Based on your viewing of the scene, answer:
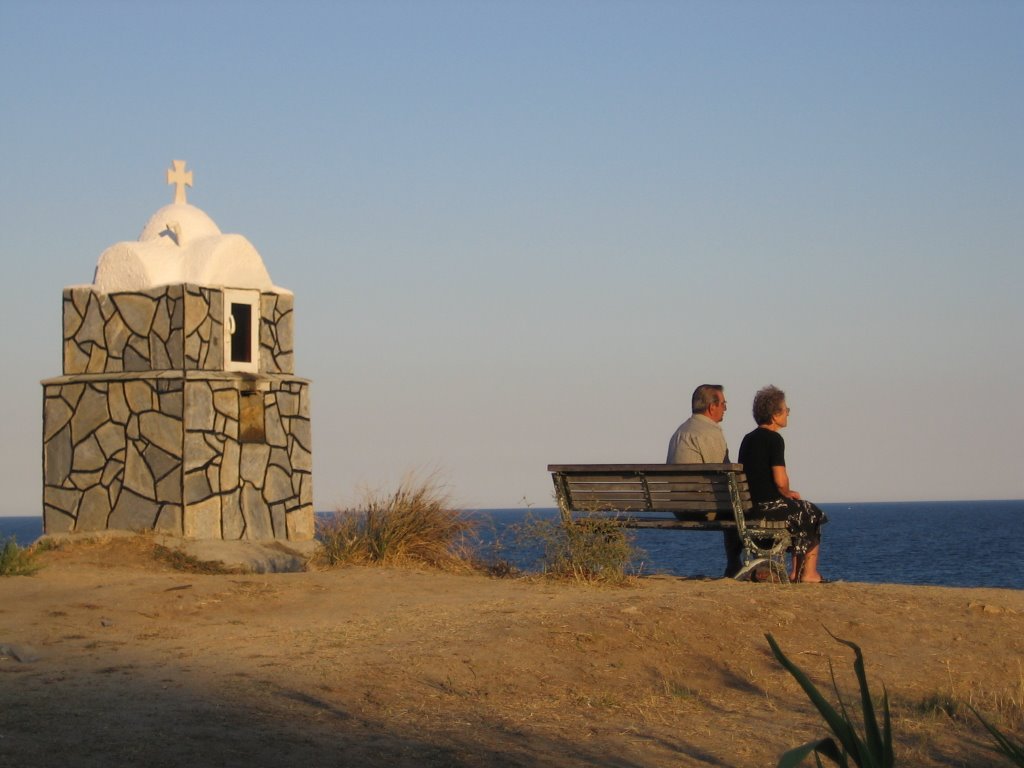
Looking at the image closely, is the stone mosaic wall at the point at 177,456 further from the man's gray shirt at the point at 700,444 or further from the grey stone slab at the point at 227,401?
the man's gray shirt at the point at 700,444

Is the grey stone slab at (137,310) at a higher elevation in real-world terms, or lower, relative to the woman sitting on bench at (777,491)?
higher

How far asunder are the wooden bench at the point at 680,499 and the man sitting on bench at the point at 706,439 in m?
0.24

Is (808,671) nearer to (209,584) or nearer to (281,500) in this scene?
(209,584)

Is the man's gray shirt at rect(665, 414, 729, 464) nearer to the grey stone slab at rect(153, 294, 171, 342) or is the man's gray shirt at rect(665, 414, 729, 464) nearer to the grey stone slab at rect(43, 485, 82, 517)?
the grey stone slab at rect(153, 294, 171, 342)

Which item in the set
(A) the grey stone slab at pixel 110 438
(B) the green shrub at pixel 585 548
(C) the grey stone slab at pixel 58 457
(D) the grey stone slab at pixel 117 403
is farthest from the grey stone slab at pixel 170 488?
(B) the green shrub at pixel 585 548

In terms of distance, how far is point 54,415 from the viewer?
475 inches

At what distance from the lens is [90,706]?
5309mm

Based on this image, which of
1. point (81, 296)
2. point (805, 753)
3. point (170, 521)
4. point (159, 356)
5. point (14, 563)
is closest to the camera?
point (805, 753)

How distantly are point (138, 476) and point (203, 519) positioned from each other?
0.77m

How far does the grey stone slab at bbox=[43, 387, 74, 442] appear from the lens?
39.3ft

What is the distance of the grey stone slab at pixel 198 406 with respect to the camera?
1131 cm

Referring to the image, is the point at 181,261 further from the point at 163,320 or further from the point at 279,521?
A: the point at 279,521

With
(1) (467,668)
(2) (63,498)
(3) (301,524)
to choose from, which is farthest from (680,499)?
(2) (63,498)

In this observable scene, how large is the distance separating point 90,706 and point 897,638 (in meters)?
4.79
